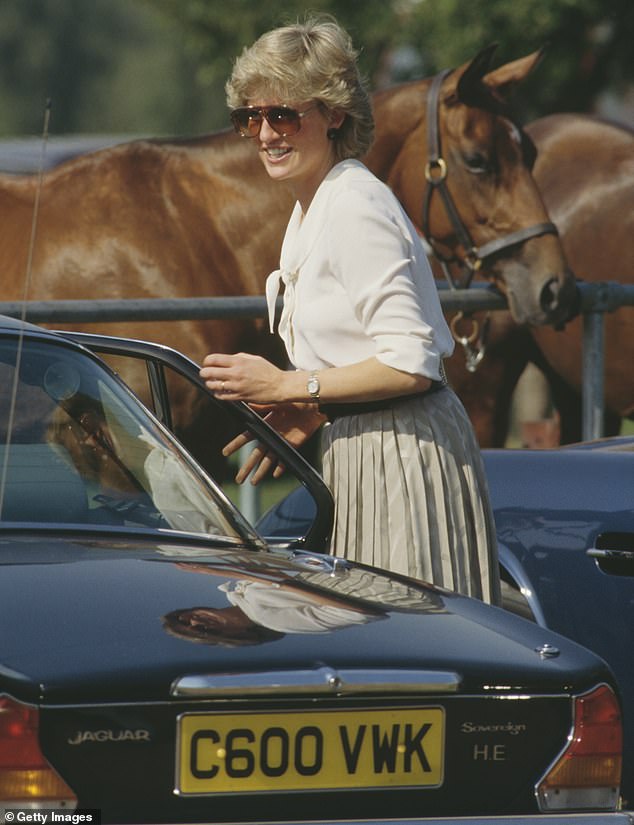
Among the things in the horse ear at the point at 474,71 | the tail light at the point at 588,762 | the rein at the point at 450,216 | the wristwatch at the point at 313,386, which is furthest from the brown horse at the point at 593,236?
the tail light at the point at 588,762

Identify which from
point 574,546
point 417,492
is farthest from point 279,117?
point 574,546

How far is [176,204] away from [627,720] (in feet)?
11.5

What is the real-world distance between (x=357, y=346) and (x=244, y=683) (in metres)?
1.26

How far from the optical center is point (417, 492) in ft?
12.6

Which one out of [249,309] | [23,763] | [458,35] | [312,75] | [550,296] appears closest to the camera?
[23,763]

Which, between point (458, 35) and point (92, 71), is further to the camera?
point (92, 71)

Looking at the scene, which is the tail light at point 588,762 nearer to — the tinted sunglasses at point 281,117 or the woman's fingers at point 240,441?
the woman's fingers at point 240,441

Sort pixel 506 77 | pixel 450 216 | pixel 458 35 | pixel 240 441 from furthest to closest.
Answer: pixel 458 35
pixel 506 77
pixel 450 216
pixel 240 441

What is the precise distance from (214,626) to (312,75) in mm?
1508

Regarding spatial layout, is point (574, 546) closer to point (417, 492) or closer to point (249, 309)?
point (417, 492)

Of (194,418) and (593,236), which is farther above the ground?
(593,236)

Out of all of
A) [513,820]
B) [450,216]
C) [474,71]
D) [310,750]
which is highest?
[474,71]

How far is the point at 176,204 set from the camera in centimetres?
714

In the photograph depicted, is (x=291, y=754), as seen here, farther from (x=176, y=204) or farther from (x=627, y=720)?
(x=176, y=204)
